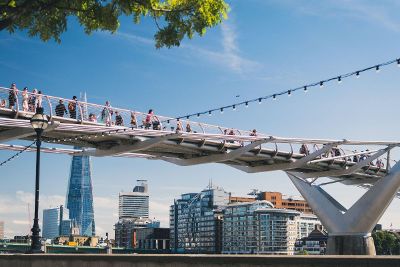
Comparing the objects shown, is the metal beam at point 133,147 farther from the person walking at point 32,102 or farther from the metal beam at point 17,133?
the person walking at point 32,102

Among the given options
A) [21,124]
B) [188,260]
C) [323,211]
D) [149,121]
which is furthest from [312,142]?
[188,260]

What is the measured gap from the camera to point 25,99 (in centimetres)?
2919

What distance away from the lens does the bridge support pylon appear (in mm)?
44781

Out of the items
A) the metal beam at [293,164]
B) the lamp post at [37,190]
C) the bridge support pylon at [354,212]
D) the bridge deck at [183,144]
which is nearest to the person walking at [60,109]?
the bridge deck at [183,144]

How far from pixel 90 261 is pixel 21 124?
17847mm

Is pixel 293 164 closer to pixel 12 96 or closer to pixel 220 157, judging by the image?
pixel 220 157

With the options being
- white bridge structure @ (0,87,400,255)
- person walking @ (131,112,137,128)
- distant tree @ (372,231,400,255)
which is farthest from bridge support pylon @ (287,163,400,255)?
distant tree @ (372,231,400,255)

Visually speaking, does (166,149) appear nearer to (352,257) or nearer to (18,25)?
(18,25)

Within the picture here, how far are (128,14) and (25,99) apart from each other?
58.0 feet

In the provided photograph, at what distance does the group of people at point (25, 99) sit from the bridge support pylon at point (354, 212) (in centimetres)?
2506

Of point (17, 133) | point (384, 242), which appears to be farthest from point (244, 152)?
point (384, 242)

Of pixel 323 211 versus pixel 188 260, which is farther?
pixel 323 211

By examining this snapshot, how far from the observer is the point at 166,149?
4300 centimetres

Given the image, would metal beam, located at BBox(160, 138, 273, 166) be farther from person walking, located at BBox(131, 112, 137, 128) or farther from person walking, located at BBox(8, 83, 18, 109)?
person walking, located at BBox(8, 83, 18, 109)
